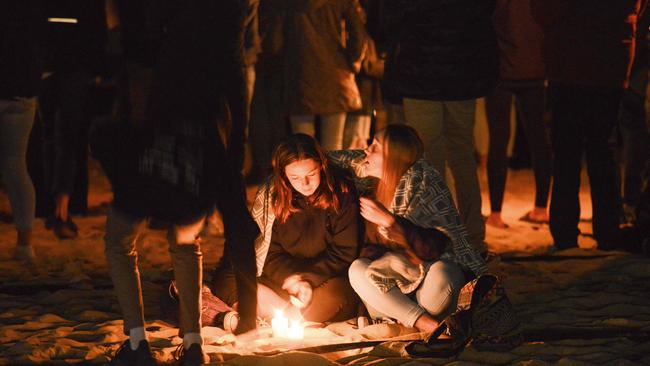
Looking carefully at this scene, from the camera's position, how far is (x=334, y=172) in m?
4.87

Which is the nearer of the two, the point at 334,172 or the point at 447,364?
the point at 447,364

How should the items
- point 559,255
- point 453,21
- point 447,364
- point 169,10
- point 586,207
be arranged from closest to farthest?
point 169,10 → point 447,364 → point 453,21 → point 559,255 → point 586,207

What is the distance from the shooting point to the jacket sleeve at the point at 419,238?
4.61 m

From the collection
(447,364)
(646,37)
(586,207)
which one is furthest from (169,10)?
(586,207)

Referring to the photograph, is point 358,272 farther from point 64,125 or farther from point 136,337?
point 64,125

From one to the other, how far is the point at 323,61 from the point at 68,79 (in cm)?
158

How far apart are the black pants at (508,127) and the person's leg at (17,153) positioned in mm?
2778

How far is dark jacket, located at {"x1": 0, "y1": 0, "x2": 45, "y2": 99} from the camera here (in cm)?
546

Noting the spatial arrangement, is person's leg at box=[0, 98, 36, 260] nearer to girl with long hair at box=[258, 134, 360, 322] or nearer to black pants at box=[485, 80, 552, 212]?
girl with long hair at box=[258, 134, 360, 322]

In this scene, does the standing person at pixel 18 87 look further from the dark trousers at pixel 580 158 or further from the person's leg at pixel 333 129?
the dark trousers at pixel 580 158

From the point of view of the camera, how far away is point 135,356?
404cm

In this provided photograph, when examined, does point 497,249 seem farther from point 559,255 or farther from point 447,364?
point 447,364

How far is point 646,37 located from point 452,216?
7.72 ft

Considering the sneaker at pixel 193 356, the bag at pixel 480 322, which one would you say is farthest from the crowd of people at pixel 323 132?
the bag at pixel 480 322
